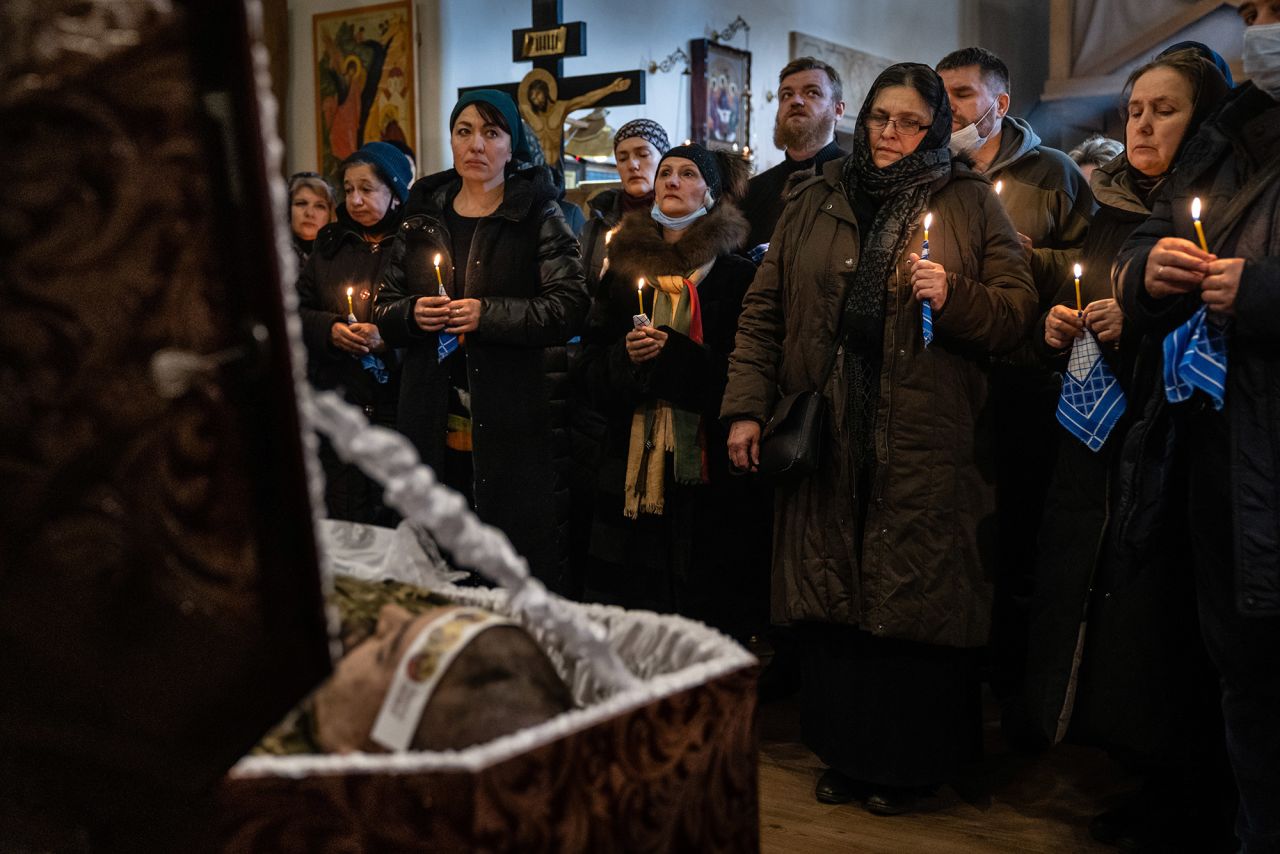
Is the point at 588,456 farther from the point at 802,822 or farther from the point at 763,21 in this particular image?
the point at 763,21

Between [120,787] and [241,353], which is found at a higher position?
[241,353]

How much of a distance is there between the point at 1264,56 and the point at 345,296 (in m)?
2.82

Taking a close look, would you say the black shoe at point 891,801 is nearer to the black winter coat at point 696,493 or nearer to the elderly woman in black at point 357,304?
the black winter coat at point 696,493

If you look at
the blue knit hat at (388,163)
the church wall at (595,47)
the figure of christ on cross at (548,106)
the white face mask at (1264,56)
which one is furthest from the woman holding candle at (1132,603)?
the church wall at (595,47)

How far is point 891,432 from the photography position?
8.82 feet

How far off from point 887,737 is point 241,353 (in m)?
2.38

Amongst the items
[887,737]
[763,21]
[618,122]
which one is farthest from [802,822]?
[763,21]

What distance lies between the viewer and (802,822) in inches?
108

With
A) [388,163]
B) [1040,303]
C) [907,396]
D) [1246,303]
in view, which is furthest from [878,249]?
[388,163]

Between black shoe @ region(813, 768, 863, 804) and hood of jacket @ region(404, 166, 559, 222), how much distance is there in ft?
5.89

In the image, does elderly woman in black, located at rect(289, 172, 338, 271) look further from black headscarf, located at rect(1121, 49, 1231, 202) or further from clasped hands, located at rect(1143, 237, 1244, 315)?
clasped hands, located at rect(1143, 237, 1244, 315)

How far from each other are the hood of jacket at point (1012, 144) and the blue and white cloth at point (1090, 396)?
34.8 inches

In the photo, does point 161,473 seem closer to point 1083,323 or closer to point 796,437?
point 796,437

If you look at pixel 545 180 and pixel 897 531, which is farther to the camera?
pixel 545 180
